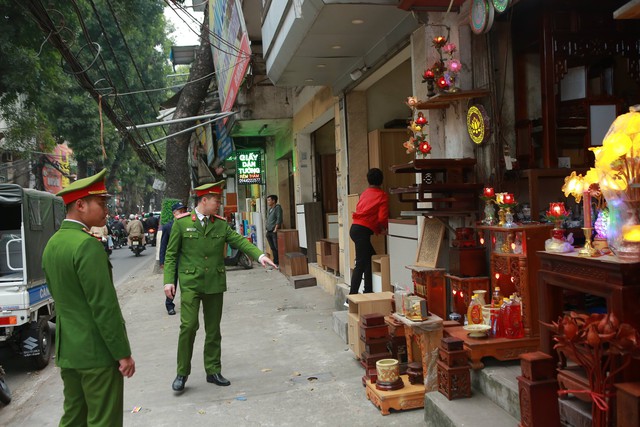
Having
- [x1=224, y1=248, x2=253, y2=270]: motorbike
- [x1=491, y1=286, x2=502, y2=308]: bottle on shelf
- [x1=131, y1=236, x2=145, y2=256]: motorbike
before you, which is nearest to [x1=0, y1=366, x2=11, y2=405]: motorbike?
[x1=491, y1=286, x2=502, y2=308]: bottle on shelf

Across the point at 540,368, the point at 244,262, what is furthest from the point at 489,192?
the point at 244,262

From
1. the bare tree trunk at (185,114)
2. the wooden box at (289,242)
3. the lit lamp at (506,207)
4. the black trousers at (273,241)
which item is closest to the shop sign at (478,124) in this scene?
the lit lamp at (506,207)

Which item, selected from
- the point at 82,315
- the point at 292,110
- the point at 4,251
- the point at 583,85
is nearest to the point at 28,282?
the point at 4,251

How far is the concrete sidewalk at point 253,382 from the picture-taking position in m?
→ 4.56

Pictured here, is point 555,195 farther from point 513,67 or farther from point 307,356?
point 307,356

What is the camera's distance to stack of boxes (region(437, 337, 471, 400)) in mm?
3938

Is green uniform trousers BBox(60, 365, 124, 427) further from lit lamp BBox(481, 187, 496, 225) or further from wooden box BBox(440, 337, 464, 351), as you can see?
lit lamp BBox(481, 187, 496, 225)

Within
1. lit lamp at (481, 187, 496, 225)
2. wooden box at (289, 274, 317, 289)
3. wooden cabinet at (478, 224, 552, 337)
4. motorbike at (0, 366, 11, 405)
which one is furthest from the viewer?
wooden box at (289, 274, 317, 289)

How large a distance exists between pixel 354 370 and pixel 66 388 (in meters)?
3.17

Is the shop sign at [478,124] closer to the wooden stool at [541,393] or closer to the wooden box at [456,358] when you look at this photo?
the wooden box at [456,358]

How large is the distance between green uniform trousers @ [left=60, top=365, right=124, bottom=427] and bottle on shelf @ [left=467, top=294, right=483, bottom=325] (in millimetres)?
2814

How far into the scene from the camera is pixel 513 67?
4973 mm

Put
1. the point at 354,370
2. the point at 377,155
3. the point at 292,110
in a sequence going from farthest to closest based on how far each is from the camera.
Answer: the point at 292,110 → the point at 377,155 → the point at 354,370

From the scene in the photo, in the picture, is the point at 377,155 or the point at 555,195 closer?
the point at 555,195
